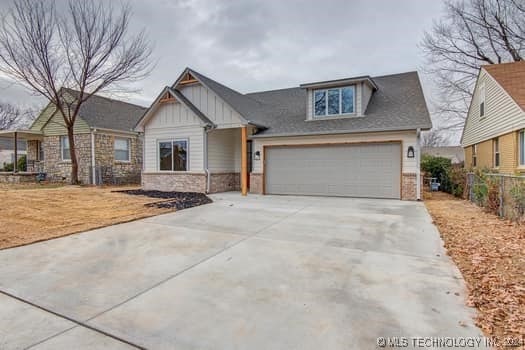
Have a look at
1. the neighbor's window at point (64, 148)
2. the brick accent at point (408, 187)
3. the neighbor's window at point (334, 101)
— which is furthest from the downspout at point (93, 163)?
the brick accent at point (408, 187)

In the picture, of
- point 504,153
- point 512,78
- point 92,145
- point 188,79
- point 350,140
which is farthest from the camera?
point 92,145

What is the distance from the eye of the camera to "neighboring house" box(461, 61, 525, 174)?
1107 centimetres

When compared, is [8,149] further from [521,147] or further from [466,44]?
[466,44]

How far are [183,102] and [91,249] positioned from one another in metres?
9.62

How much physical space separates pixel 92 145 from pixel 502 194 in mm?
19438

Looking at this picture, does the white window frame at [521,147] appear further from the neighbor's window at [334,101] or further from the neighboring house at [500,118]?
the neighbor's window at [334,101]

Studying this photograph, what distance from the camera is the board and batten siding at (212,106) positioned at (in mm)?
12898

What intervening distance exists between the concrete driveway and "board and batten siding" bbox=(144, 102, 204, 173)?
304 inches

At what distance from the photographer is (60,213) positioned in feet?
26.6

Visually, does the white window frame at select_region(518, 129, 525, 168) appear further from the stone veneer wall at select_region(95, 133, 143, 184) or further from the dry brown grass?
the stone veneer wall at select_region(95, 133, 143, 184)

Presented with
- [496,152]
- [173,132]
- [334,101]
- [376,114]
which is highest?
[334,101]

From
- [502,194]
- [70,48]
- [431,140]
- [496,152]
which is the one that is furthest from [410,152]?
[431,140]

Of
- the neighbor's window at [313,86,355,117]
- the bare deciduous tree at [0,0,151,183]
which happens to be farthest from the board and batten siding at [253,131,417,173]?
the bare deciduous tree at [0,0,151,183]

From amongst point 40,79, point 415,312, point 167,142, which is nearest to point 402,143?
point 415,312
